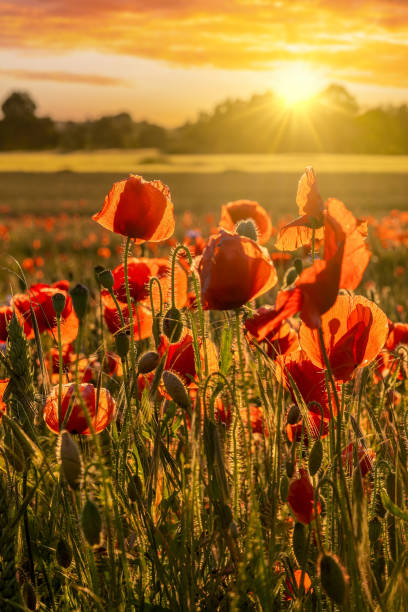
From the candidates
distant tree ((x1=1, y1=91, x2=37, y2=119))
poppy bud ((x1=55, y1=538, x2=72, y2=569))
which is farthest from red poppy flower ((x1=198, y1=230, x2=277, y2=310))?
distant tree ((x1=1, y1=91, x2=37, y2=119))

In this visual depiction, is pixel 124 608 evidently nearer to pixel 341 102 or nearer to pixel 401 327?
pixel 401 327

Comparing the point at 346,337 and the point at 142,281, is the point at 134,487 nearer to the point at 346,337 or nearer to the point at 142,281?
the point at 346,337

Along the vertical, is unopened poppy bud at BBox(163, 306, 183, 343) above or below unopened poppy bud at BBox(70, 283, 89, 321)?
below

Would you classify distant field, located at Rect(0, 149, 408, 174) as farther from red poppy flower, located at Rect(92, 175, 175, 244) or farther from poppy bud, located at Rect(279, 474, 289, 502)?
poppy bud, located at Rect(279, 474, 289, 502)

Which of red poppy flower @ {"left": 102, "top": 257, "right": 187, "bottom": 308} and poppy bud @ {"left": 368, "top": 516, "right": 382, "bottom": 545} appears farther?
red poppy flower @ {"left": 102, "top": 257, "right": 187, "bottom": 308}

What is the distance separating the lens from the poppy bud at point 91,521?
929 millimetres

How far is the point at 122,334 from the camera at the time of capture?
1.42 meters

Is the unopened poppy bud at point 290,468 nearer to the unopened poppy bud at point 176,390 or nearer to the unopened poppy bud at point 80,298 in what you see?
the unopened poppy bud at point 176,390

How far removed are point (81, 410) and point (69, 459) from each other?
30 centimetres

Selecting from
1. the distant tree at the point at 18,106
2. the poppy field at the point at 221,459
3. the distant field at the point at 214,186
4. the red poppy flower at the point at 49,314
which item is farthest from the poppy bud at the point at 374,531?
the distant tree at the point at 18,106

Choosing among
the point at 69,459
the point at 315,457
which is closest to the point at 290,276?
the point at 315,457

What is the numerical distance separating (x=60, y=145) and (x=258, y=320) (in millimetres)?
68895

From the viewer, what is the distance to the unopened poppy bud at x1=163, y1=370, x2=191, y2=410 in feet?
3.38

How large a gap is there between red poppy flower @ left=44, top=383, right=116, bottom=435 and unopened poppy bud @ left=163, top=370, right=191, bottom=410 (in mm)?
242
